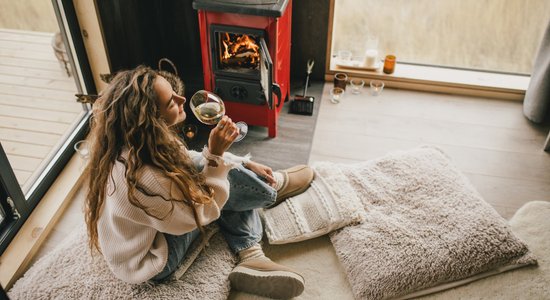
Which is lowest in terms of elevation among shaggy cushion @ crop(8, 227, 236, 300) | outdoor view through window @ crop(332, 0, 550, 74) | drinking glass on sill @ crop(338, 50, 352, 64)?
shaggy cushion @ crop(8, 227, 236, 300)

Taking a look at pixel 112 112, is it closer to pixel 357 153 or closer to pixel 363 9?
pixel 357 153

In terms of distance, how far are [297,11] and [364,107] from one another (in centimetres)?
68

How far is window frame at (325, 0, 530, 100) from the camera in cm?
266

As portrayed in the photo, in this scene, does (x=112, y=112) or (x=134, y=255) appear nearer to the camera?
(x=112, y=112)

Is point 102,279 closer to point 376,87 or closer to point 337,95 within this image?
point 337,95

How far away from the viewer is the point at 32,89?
2.45 meters

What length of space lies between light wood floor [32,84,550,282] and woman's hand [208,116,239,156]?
91 cm

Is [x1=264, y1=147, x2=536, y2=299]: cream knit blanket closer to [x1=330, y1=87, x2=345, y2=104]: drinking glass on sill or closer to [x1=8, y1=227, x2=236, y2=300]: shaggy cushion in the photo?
[x1=8, y1=227, x2=236, y2=300]: shaggy cushion

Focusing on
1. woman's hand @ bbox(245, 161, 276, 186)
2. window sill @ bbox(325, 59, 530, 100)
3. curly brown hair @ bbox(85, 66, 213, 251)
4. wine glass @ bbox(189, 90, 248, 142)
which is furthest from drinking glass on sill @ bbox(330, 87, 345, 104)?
curly brown hair @ bbox(85, 66, 213, 251)

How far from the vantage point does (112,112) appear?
1.25 meters

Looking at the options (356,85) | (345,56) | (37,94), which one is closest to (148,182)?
(37,94)

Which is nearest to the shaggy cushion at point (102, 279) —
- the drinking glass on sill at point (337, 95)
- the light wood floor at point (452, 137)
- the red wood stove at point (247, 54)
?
the light wood floor at point (452, 137)

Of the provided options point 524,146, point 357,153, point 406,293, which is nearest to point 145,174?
point 406,293

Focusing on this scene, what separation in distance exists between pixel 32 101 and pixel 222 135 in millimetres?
1537
